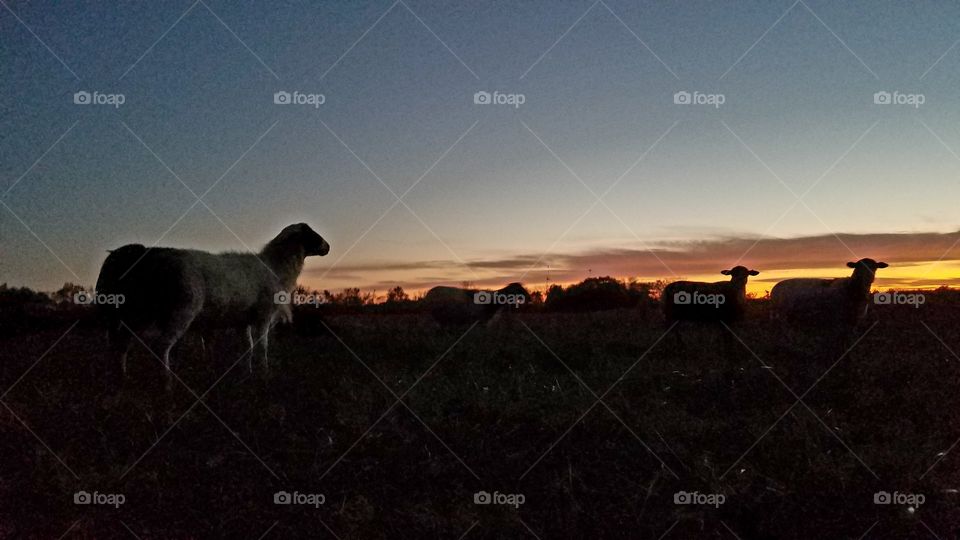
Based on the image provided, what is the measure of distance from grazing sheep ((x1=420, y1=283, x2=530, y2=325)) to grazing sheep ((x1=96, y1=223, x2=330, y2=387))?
23.3 feet

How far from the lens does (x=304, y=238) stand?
46.4ft

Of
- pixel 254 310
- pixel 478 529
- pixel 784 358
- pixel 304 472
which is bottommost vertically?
pixel 478 529

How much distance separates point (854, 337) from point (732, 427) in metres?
6.64

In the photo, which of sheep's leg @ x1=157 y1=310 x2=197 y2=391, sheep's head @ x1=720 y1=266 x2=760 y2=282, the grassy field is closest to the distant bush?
sheep's head @ x1=720 y1=266 x2=760 y2=282

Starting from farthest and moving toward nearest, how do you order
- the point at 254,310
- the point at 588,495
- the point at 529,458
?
the point at 254,310 < the point at 529,458 < the point at 588,495

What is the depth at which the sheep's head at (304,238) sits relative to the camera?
1404 cm

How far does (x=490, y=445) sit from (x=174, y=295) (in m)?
5.57

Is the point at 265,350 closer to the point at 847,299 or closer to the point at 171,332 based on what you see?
the point at 171,332

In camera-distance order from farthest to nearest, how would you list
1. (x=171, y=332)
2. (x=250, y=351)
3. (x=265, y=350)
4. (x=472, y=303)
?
(x=472, y=303) → (x=265, y=350) → (x=250, y=351) → (x=171, y=332)

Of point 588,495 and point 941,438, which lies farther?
point 941,438

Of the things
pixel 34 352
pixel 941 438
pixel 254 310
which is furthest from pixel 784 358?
pixel 34 352

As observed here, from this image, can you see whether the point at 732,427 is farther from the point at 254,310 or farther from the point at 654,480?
the point at 254,310

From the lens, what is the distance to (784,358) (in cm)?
1300

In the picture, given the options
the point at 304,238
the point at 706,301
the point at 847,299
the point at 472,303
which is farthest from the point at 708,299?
the point at 304,238
